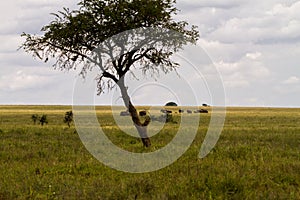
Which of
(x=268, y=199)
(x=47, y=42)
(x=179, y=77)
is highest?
(x=47, y=42)

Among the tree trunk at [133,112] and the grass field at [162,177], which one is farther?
the tree trunk at [133,112]

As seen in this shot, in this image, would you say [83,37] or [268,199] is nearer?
[268,199]

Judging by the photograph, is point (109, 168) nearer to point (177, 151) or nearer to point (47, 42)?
point (177, 151)

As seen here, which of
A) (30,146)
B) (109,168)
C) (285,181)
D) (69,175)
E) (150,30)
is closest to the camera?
(285,181)

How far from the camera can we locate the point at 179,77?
21.2 meters

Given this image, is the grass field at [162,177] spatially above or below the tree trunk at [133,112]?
below

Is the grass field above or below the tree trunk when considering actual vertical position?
below

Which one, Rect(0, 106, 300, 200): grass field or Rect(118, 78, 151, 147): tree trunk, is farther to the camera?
Rect(118, 78, 151, 147): tree trunk

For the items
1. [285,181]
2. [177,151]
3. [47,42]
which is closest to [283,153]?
[177,151]

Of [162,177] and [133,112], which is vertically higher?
[133,112]

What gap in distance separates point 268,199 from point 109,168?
19.6ft

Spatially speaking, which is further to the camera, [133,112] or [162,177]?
[133,112]

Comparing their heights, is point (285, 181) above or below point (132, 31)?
below

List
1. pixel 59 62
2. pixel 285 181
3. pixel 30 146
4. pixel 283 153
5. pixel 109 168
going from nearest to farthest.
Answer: pixel 285 181
pixel 109 168
pixel 283 153
pixel 30 146
pixel 59 62
